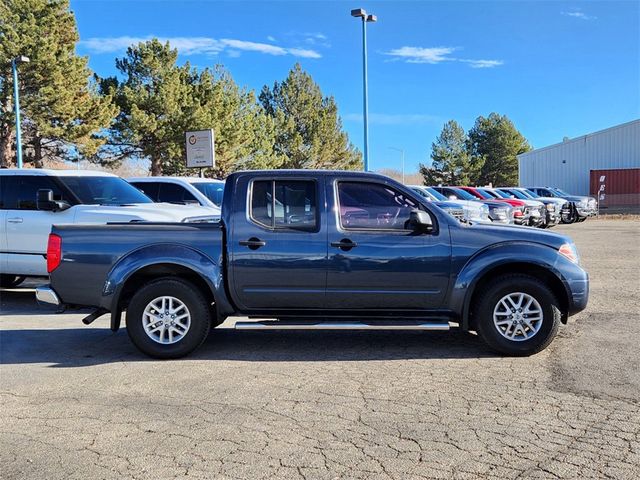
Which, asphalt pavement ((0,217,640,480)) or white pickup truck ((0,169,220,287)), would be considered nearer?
asphalt pavement ((0,217,640,480))

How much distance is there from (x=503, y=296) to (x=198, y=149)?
1104 inches

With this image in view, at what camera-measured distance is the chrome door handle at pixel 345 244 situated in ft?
18.6

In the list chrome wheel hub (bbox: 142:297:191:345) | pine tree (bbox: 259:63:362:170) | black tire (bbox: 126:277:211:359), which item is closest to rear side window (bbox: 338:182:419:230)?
black tire (bbox: 126:277:211:359)

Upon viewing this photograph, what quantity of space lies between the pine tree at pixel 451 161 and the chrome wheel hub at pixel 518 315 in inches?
2644

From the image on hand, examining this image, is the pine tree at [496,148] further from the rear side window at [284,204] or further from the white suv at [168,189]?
the rear side window at [284,204]

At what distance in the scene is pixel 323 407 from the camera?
4492 mm

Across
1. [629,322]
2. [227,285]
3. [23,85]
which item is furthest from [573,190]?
[227,285]

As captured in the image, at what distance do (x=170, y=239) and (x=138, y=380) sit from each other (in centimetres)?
139

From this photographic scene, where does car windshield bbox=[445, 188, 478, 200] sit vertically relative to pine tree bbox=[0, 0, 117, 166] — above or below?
below

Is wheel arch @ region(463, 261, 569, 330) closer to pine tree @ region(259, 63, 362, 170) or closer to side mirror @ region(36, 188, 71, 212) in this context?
side mirror @ region(36, 188, 71, 212)

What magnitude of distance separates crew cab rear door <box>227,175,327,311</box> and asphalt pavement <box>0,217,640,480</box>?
657mm

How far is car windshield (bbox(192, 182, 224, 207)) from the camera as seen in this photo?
532 inches


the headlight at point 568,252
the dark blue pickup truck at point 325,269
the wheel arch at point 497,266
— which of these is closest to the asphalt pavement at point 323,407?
the dark blue pickup truck at point 325,269

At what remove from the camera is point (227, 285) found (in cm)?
578
